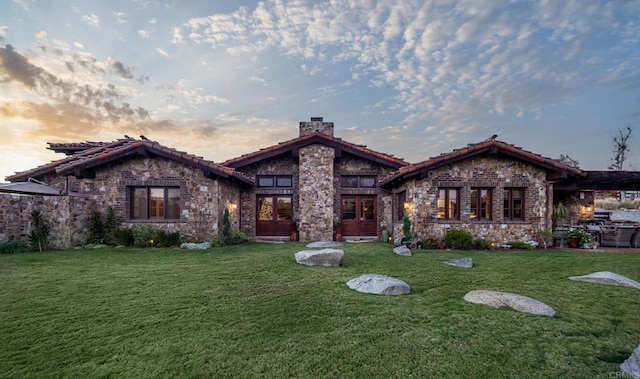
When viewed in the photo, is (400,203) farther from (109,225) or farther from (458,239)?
(109,225)

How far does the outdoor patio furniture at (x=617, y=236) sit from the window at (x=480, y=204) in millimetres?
4705

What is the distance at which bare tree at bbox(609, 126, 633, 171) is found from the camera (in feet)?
95.3

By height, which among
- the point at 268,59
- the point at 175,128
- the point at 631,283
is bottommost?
the point at 631,283

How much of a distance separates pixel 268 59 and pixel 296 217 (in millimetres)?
8054

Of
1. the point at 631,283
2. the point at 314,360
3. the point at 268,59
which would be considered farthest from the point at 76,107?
the point at 631,283

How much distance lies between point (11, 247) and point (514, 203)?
62.1 feet

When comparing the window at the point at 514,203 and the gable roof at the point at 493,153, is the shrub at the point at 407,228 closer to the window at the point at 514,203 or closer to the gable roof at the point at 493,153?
the gable roof at the point at 493,153

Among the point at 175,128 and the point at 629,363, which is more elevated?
the point at 175,128

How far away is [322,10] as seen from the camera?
37.7 ft

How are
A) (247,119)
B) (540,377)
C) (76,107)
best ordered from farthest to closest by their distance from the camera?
(247,119)
(76,107)
(540,377)

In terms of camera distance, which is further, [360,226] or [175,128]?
[175,128]

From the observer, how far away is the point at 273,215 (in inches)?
632

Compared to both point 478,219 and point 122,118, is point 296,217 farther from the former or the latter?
point 122,118

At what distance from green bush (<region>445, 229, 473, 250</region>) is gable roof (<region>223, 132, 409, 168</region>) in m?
4.49
